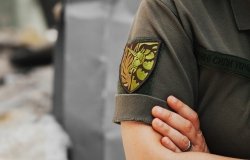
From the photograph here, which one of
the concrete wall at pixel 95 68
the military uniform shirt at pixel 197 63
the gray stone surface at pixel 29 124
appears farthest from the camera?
the gray stone surface at pixel 29 124

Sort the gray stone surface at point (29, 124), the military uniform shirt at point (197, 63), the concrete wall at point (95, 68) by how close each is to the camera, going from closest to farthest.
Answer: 1. the military uniform shirt at point (197, 63)
2. the concrete wall at point (95, 68)
3. the gray stone surface at point (29, 124)

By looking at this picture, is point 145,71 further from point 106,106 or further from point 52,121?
point 52,121

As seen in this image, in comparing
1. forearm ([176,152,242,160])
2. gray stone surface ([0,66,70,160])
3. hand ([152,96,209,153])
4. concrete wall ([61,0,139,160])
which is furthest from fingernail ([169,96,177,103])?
gray stone surface ([0,66,70,160])

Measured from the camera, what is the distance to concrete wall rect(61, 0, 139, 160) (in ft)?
6.14

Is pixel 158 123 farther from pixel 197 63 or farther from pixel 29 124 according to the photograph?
pixel 29 124

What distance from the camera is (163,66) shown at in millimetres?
987

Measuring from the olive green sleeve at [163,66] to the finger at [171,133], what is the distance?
0.7 inches

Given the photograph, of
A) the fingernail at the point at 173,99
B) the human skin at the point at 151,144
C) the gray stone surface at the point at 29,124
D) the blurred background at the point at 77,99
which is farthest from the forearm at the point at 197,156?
the gray stone surface at the point at 29,124

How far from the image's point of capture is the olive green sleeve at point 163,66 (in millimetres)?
984

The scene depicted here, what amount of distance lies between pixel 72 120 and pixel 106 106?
0.27 metres

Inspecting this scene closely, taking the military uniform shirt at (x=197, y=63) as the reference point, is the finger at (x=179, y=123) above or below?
below

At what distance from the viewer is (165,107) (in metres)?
1.00

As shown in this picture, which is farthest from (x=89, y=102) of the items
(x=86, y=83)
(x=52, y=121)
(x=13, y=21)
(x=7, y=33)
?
(x=13, y=21)

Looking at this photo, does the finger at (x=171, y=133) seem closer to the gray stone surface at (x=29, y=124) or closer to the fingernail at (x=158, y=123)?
the fingernail at (x=158, y=123)
